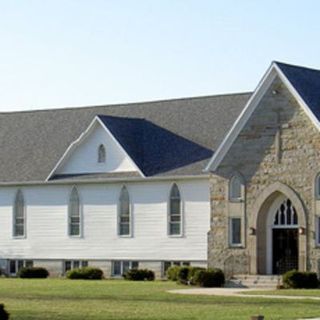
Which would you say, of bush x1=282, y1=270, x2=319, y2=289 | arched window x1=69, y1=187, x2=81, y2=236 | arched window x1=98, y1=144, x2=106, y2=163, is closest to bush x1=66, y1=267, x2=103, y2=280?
arched window x1=69, y1=187, x2=81, y2=236

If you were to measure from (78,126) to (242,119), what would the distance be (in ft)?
51.2

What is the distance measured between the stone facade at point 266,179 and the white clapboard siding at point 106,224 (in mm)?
3017

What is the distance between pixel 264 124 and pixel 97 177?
1180 cm

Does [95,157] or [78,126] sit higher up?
[78,126]

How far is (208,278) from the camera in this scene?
58.4 meters

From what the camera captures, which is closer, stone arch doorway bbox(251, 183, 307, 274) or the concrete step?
the concrete step

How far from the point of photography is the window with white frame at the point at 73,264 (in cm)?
7081

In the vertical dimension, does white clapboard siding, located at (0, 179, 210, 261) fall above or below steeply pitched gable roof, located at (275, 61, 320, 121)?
below

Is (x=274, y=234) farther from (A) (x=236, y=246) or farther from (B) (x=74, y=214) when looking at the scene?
(B) (x=74, y=214)

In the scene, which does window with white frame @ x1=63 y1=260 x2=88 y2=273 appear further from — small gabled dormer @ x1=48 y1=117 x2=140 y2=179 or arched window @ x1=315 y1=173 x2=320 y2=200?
arched window @ x1=315 y1=173 x2=320 y2=200

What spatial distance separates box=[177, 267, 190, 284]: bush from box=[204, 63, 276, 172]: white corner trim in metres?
5.14

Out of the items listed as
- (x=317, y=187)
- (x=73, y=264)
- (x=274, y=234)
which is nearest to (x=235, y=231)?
(x=274, y=234)

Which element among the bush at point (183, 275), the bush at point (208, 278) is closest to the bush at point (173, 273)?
the bush at point (183, 275)

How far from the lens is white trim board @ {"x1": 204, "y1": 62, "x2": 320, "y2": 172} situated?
194 ft
